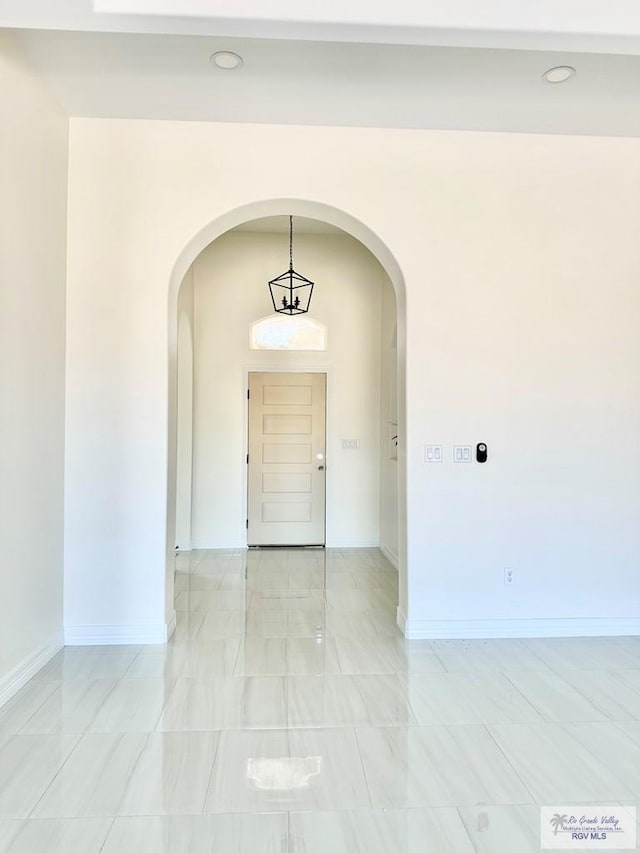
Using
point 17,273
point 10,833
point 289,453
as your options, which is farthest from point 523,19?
point 289,453

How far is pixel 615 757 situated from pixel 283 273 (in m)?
4.94

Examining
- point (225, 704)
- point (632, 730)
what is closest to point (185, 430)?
point (225, 704)

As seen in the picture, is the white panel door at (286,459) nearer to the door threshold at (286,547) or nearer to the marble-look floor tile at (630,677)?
the door threshold at (286,547)

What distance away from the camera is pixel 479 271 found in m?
3.32

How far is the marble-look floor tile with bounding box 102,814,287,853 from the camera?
1.59 meters

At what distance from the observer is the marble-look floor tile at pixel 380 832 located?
1.59 metres

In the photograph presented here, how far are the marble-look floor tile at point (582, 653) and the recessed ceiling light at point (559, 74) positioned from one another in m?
3.15

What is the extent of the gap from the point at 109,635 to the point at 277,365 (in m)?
3.31

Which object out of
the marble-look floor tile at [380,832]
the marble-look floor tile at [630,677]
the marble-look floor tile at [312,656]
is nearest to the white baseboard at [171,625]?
the marble-look floor tile at [312,656]

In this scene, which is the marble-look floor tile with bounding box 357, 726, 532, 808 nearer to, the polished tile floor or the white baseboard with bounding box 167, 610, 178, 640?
the polished tile floor

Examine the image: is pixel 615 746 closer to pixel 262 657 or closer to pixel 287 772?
pixel 287 772

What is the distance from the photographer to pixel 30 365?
2.73m

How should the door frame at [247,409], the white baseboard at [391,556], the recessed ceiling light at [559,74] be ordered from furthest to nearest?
the door frame at [247,409], the white baseboard at [391,556], the recessed ceiling light at [559,74]

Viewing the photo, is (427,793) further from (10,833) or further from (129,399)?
(129,399)
